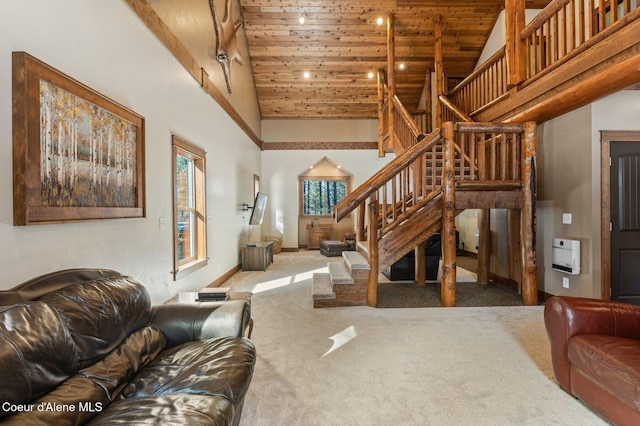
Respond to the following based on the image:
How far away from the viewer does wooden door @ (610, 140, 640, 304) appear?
137 inches

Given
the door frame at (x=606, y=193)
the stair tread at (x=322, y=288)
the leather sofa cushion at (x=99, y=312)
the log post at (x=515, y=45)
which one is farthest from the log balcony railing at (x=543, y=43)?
the leather sofa cushion at (x=99, y=312)

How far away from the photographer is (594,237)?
3.45m

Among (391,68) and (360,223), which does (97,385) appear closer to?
(360,223)

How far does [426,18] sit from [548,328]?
268 inches

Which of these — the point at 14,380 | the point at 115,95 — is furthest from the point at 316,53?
the point at 14,380

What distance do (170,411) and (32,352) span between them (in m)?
0.52

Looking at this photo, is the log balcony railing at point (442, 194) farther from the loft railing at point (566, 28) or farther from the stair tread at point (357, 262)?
the loft railing at point (566, 28)

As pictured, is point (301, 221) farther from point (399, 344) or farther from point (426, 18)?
point (399, 344)

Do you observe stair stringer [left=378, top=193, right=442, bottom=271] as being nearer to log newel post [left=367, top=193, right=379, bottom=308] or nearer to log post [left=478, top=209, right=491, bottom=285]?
log newel post [left=367, top=193, right=379, bottom=308]

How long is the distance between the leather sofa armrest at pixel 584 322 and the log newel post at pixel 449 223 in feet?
5.64

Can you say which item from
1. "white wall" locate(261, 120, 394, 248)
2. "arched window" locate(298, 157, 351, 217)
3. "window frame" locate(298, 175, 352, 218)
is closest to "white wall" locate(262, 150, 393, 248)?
"white wall" locate(261, 120, 394, 248)

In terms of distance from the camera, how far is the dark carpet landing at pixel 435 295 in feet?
12.7

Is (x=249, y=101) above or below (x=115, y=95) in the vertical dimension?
above

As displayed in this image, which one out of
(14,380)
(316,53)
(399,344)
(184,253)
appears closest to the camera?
(14,380)
